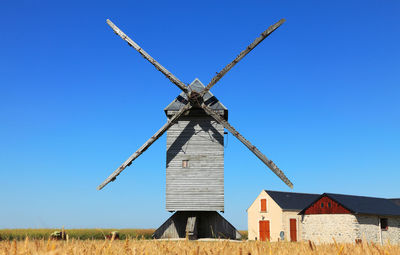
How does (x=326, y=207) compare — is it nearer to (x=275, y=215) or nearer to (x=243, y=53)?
(x=275, y=215)

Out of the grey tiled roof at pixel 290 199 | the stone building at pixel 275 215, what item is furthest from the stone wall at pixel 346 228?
the grey tiled roof at pixel 290 199

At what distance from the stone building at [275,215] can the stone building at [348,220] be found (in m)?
5.98

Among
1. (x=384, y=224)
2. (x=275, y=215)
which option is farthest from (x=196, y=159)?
(x=275, y=215)

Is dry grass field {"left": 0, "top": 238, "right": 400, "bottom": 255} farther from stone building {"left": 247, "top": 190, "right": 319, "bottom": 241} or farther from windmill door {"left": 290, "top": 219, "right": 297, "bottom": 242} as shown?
windmill door {"left": 290, "top": 219, "right": 297, "bottom": 242}

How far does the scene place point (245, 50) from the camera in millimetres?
20594

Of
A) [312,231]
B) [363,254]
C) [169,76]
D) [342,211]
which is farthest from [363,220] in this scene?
[363,254]

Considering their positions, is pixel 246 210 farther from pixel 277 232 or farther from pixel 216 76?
pixel 216 76

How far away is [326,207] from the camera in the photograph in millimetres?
31203

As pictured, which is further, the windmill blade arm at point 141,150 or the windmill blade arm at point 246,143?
the windmill blade arm at point 141,150

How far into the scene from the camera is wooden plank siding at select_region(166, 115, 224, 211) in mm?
19594

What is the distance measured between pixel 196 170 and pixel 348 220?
15.7 meters

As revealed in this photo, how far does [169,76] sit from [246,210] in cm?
2465

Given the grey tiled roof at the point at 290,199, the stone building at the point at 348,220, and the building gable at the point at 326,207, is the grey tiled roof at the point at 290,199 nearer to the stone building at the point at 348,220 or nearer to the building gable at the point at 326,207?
the building gable at the point at 326,207

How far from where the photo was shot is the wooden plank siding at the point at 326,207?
30.2 metres
